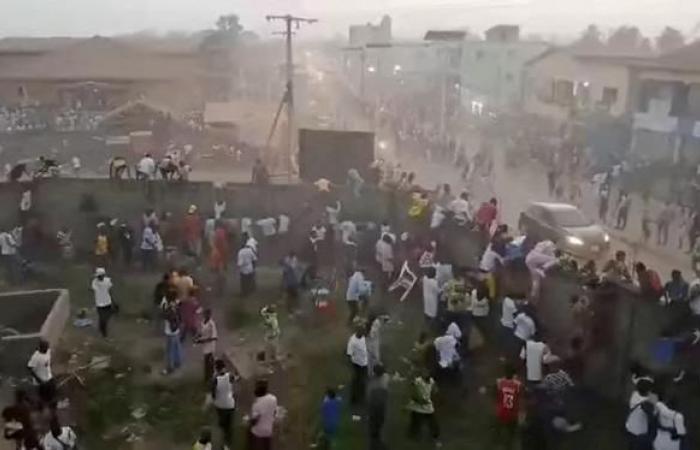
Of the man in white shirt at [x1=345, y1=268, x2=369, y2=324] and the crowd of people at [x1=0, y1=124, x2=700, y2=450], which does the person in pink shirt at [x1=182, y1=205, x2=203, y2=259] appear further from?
the man in white shirt at [x1=345, y1=268, x2=369, y2=324]

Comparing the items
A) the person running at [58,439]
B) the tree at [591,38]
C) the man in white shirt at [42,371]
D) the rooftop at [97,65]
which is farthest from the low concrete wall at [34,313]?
the rooftop at [97,65]

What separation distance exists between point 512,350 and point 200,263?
262 inches

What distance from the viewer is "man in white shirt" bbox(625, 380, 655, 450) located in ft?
23.9

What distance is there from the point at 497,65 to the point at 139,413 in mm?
19745

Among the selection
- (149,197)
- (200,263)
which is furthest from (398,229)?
(149,197)

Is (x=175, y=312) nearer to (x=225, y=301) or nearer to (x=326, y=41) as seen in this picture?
(x=225, y=301)

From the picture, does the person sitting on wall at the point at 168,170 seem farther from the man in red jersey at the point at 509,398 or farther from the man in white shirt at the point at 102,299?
the man in red jersey at the point at 509,398

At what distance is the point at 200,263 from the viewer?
14438 millimetres

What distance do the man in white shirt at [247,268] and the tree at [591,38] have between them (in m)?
15.5

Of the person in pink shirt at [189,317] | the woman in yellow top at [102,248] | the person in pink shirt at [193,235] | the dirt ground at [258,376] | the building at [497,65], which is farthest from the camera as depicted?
the building at [497,65]

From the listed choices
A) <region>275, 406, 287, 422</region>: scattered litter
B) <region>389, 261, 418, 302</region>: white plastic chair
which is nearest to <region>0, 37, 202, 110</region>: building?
<region>389, 261, 418, 302</region>: white plastic chair

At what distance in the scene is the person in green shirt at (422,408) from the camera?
7.91 meters

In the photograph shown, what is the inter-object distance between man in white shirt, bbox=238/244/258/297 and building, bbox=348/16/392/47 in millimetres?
16715

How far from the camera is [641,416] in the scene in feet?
23.9
